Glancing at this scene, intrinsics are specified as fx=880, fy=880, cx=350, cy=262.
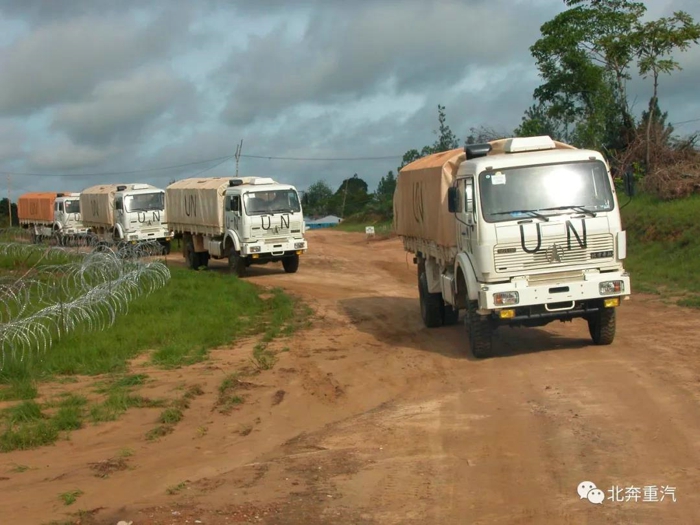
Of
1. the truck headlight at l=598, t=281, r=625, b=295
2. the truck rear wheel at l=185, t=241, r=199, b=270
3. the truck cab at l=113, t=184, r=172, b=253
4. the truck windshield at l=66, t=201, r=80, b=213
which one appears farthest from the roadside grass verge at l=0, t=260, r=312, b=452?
the truck windshield at l=66, t=201, r=80, b=213

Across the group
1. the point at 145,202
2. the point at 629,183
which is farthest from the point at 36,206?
the point at 629,183

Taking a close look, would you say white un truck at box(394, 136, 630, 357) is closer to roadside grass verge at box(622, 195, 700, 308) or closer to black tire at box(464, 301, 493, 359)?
black tire at box(464, 301, 493, 359)

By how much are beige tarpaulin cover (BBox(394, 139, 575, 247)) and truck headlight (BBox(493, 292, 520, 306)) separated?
171cm

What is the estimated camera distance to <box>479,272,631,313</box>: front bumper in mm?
11070

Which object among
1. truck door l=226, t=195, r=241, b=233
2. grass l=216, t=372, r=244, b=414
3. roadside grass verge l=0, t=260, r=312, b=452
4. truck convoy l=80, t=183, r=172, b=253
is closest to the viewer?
roadside grass verge l=0, t=260, r=312, b=452

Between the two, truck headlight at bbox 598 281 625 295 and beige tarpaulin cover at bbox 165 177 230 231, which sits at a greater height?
beige tarpaulin cover at bbox 165 177 230 231

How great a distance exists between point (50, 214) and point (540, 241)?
141 feet

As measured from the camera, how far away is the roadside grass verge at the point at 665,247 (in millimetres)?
17984

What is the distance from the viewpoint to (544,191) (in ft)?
37.2

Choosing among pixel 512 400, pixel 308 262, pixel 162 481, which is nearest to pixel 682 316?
pixel 512 400

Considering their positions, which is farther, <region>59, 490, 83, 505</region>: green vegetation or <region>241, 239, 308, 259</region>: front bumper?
<region>241, 239, 308, 259</region>: front bumper

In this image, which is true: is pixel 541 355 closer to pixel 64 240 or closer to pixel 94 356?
pixel 94 356

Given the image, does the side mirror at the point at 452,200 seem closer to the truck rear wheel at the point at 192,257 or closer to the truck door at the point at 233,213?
the truck door at the point at 233,213

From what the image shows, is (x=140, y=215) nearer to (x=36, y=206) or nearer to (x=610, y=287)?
(x=36, y=206)
